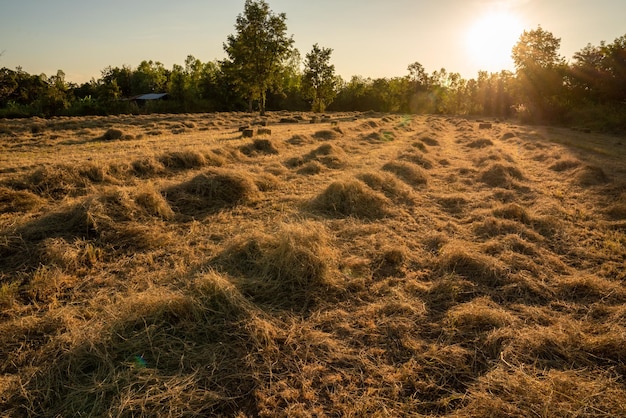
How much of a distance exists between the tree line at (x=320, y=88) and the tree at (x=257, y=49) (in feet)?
0.33

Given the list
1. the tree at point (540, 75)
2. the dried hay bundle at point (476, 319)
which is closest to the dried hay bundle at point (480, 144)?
the dried hay bundle at point (476, 319)

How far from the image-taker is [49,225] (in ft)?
15.7

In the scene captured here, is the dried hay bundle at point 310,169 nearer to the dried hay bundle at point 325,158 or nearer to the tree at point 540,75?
the dried hay bundle at point 325,158

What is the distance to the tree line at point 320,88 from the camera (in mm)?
28297

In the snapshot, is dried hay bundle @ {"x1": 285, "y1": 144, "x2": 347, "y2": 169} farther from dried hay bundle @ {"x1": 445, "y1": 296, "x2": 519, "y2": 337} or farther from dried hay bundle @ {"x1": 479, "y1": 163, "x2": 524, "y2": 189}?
dried hay bundle @ {"x1": 445, "y1": 296, "x2": 519, "y2": 337}

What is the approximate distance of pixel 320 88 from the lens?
49.3 m

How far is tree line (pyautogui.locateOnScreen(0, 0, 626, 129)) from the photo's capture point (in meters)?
28.3

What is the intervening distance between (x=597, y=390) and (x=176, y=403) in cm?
291

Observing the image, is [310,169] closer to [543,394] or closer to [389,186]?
[389,186]

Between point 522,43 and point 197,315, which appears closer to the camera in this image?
point 197,315

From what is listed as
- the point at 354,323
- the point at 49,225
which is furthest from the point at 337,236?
the point at 49,225

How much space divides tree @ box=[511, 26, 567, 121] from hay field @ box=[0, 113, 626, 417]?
2971cm

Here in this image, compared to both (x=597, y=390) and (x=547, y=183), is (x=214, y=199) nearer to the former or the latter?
(x=597, y=390)

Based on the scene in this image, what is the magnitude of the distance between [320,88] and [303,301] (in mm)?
49413
